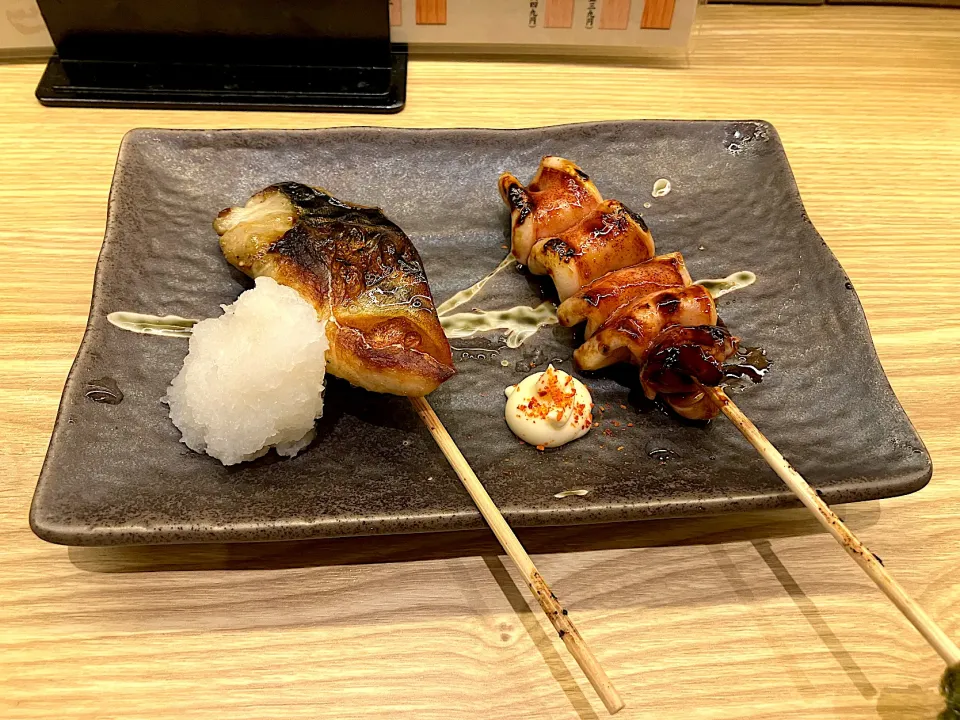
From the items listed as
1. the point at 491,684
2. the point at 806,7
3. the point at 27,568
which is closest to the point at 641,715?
the point at 491,684

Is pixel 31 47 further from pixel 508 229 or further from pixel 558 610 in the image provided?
pixel 558 610

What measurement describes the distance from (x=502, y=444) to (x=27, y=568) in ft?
4.19

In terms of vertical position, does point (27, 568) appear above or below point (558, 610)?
below

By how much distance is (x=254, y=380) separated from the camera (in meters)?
1.93

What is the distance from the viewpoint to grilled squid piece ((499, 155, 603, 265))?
2.60 m

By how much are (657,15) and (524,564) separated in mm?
2957

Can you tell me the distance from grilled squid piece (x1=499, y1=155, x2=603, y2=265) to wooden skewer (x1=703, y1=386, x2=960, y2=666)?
808 mm

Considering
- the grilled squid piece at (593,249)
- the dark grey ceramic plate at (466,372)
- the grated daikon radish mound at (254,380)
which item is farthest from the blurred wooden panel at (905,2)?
the grated daikon radish mound at (254,380)

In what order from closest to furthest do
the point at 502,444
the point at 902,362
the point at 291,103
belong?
the point at 502,444
the point at 902,362
the point at 291,103

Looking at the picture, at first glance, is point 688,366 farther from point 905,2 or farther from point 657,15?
point 905,2

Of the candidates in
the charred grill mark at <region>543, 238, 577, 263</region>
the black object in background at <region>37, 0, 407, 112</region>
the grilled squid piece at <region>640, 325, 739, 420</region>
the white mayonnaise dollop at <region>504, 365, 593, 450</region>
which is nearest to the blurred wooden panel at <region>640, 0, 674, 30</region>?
the black object in background at <region>37, 0, 407, 112</region>

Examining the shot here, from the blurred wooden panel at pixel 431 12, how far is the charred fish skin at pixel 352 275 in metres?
Result: 1.57

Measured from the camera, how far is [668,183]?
3004 millimetres

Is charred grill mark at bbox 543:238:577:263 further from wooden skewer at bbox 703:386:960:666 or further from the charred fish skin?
Result: wooden skewer at bbox 703:386:960:666
